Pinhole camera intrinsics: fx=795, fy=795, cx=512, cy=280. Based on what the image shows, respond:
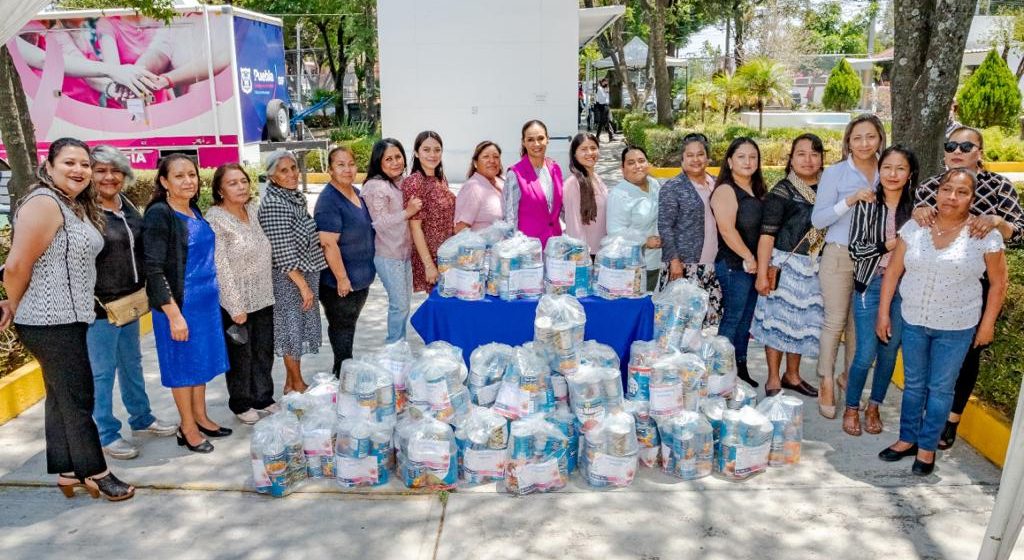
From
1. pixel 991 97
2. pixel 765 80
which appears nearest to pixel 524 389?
pixel 765 80

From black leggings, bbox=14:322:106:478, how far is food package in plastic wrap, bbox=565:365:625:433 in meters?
2.35

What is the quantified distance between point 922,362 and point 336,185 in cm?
343

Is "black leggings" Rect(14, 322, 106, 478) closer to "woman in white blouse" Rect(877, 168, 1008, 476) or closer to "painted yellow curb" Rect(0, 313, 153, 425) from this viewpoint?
"painted yellow curb" Rect(0, 313, 153, 425)

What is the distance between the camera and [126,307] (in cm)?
400

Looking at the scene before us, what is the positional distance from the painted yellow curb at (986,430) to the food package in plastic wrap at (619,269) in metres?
1.98

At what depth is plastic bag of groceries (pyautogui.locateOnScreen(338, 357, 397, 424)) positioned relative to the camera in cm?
412

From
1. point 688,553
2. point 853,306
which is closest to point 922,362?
point 853,306

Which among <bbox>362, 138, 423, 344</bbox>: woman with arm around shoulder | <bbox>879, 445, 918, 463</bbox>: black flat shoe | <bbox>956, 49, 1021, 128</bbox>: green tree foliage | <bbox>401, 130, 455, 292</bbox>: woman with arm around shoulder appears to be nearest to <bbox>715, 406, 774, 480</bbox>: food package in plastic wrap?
<bbox>879, 445, 918, 463</bbox>: black flat shoe

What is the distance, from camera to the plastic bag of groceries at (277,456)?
12.8ft

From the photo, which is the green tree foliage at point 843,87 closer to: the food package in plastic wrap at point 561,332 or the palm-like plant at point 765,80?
the palm-like plant at point 765,80

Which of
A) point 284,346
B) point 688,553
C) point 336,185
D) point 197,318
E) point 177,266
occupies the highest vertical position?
point 336,185

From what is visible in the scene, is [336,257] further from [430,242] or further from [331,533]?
[331,533]

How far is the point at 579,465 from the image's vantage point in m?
4.20

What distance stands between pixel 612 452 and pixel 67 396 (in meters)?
2.58
